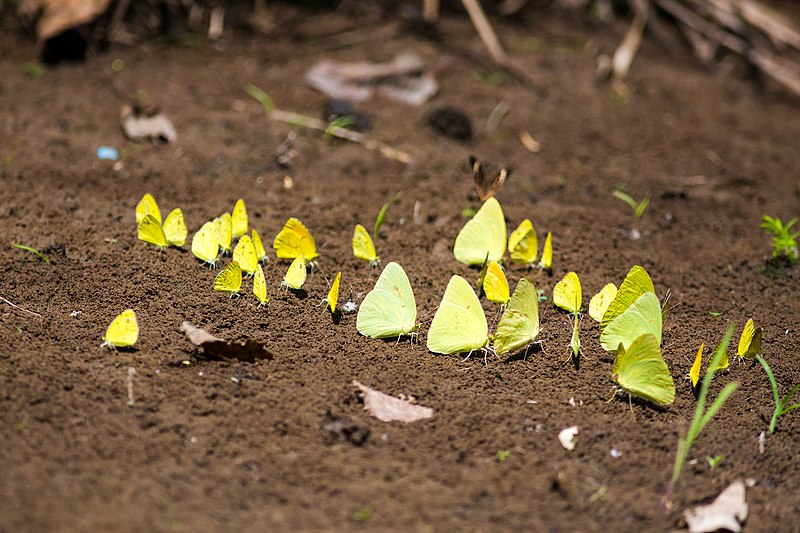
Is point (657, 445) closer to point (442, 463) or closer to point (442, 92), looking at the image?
point (442, 463)

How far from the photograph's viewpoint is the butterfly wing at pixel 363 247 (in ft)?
8.58

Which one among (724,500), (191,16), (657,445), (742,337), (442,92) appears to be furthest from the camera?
(191,16)

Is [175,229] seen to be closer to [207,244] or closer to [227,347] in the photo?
[207,244]

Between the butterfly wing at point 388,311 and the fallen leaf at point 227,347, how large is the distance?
0.32 metres

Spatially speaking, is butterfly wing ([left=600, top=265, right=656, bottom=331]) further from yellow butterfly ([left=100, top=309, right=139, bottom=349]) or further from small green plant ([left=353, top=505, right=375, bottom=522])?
yellow butterfly ([left=100, top=309, right=139, bottom=349])

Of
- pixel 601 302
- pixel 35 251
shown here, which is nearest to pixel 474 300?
pixel 601 302

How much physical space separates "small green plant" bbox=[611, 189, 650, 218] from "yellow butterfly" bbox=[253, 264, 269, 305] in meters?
1.57

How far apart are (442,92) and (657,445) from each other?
2.26 meters

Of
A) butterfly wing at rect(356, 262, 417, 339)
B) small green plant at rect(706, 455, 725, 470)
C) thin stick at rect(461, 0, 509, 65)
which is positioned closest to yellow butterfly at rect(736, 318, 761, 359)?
small green plant at rect(706, 455, 725, 470)

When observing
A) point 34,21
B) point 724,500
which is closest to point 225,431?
point 724,500

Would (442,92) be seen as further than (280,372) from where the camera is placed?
Yes

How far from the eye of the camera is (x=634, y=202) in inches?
124

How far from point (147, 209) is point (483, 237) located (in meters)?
1.19

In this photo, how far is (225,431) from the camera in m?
1.93
